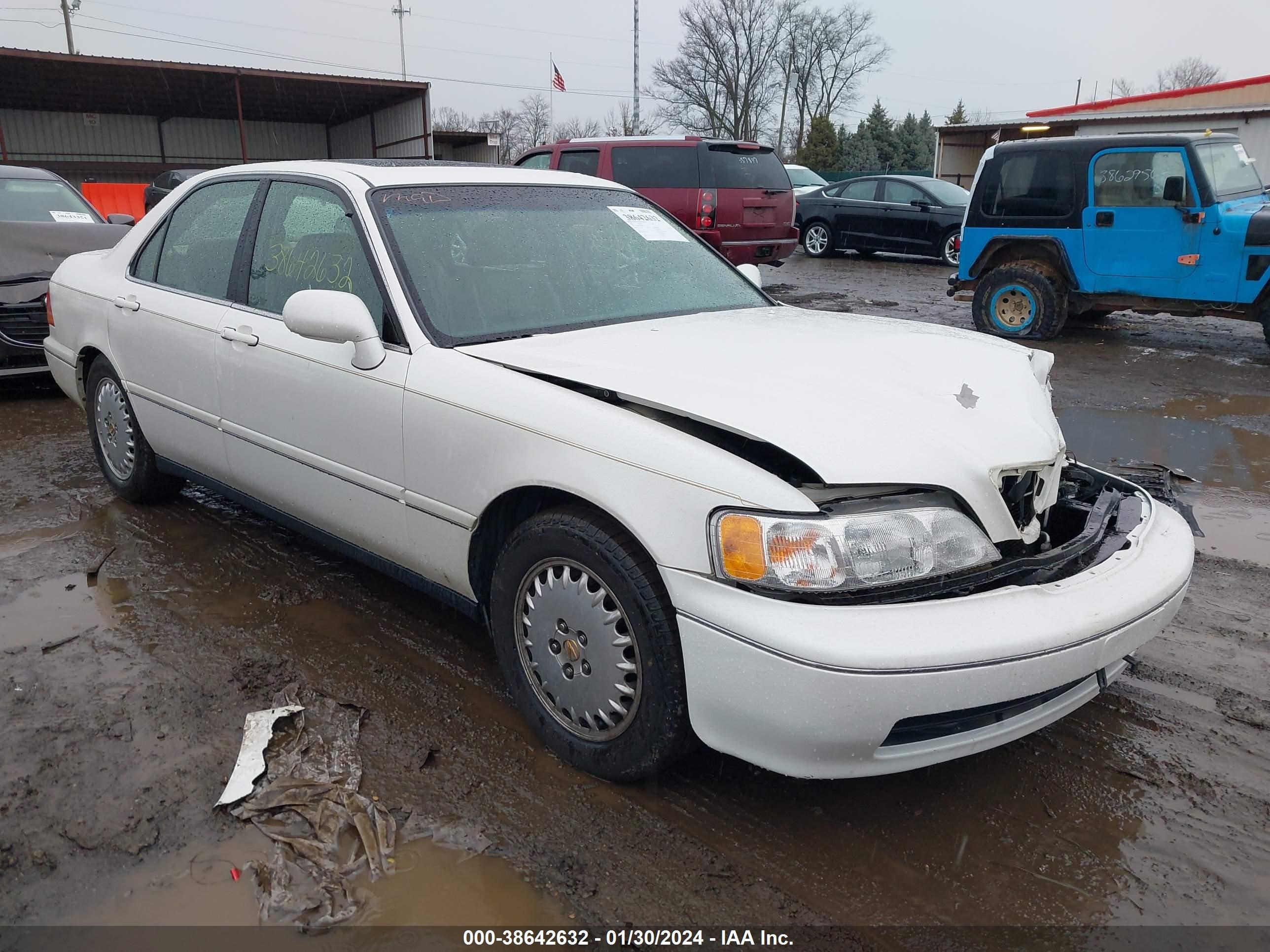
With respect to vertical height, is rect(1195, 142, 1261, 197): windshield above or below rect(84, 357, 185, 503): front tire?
above

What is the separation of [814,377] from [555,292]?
1064 mm

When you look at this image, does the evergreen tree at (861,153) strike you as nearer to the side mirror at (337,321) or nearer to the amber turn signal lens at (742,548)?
the side mirror at (337,321)

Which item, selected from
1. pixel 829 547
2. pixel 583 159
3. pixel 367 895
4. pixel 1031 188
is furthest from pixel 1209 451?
pixel 583 159

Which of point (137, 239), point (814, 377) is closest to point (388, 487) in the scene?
point (814, 377)

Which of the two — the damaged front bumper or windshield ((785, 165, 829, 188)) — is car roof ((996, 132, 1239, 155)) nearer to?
the damaged front bumper

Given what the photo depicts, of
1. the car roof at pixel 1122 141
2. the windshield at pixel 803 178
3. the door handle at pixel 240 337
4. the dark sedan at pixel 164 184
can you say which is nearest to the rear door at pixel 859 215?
the windshield at pixel 803 178

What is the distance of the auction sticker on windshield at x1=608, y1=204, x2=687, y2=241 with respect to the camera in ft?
12.2

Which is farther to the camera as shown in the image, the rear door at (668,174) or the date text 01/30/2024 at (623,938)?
the rear door at (668,174)

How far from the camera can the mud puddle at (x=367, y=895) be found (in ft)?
6.83

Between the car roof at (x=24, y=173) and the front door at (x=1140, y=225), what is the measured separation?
9262 mm

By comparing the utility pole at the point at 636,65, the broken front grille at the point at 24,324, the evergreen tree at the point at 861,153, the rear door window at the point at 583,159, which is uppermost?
the utility pole at the point at 636,65

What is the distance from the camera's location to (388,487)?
117 inches

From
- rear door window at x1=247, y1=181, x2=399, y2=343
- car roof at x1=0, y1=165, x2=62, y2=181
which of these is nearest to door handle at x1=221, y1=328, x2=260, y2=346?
rear door window at x1=247, y1=181, x2=399, y2=343

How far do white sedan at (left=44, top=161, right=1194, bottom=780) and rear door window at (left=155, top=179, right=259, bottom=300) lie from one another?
3cm
